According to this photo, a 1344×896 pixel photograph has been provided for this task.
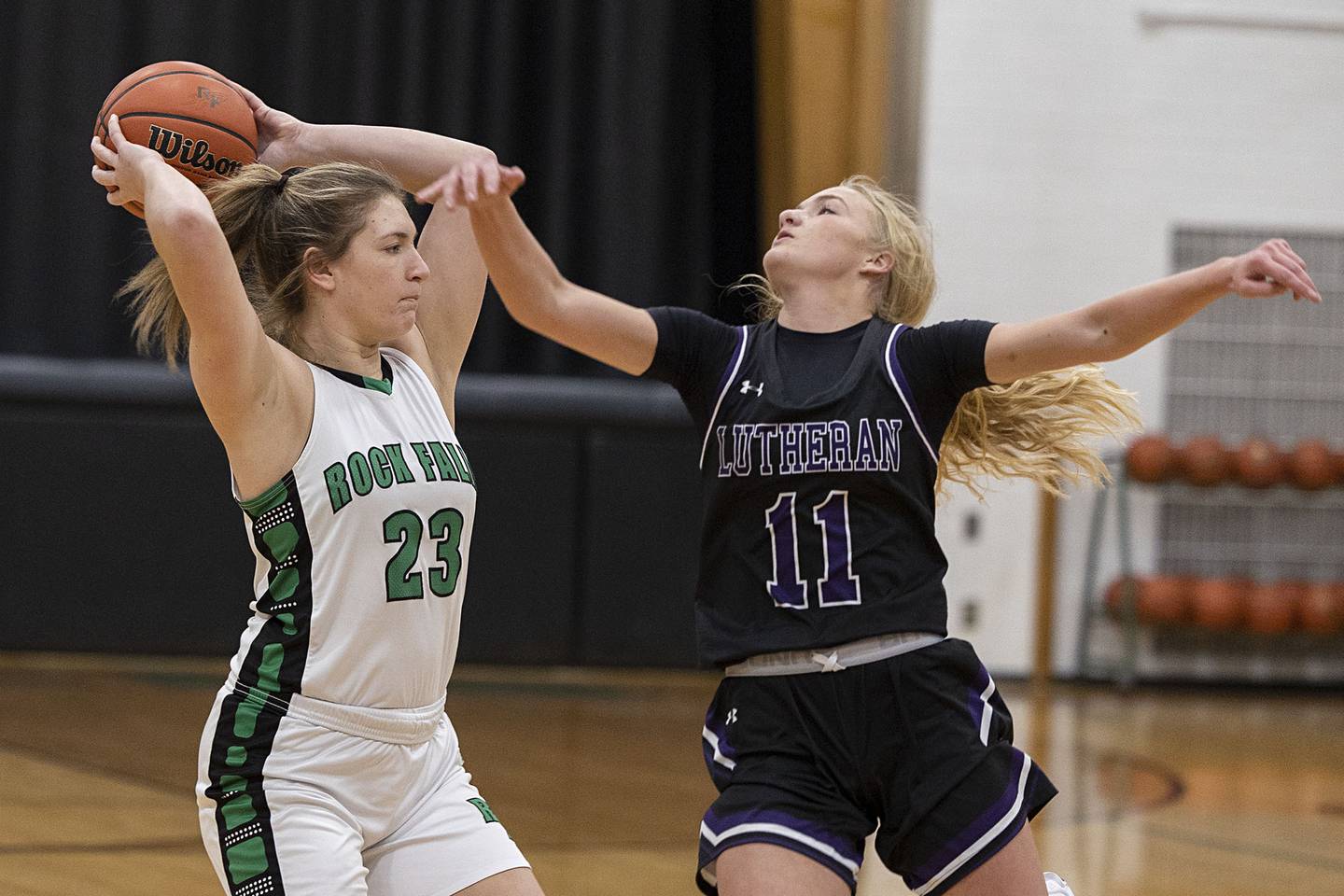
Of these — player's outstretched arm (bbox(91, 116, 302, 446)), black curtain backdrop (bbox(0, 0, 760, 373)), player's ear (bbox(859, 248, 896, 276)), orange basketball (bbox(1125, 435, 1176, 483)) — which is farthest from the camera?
orange basketball (bbox(1125, 435, 1176, 483))

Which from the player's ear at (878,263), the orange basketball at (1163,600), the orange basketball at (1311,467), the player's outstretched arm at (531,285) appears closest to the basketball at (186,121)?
the player's outstretched arm at (531,285)

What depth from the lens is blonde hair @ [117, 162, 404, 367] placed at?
2.48 m

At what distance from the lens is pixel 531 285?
2396 millimetres

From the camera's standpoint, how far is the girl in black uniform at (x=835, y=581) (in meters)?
2.44

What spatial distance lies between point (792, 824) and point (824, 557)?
1.34 ft

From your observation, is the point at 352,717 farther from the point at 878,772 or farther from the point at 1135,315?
the point at 1135,315

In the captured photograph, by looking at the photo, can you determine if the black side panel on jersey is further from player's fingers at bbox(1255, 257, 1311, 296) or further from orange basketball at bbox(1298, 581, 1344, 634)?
orange basketball at bbox(1298, 581, 1344, 634)

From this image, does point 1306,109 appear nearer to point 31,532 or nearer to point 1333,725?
point 1333,725

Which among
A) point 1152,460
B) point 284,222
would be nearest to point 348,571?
point 284,222

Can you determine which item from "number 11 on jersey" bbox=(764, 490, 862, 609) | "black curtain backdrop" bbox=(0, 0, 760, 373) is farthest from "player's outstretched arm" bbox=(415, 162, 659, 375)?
"black curtain backdrop" bbox=(0, 0, 760, 373)

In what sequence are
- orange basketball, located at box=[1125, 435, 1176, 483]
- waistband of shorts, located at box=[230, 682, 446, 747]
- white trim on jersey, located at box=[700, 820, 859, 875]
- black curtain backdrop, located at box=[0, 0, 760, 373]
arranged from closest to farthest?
1. waistband of shorts, located at box=[230, 682, 446, 747]
2. white trim on jersey, located at box=[700, 820, 859, 875]
3. black curtain backdrop, located at box=[0, 0, 760, 373]
4. orange basketball, located at box=[1125, 435, 1176, 483]

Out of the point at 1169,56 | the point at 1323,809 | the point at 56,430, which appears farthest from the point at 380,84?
the point at 1323,809

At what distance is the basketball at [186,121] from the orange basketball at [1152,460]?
615cm

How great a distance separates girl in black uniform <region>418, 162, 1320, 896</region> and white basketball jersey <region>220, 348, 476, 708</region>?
0.30m
